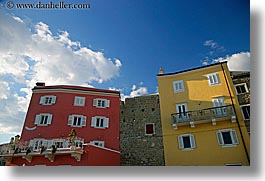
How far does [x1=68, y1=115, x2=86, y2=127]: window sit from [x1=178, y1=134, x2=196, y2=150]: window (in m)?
1.47

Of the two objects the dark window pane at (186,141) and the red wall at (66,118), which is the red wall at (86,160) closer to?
the red wall at (66,118)

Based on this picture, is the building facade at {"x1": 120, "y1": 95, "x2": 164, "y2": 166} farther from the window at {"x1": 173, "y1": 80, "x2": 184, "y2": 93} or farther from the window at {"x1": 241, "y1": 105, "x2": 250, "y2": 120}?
the window at {"x1": 241, "y1": 105, "x2": 250, "y2": 120}

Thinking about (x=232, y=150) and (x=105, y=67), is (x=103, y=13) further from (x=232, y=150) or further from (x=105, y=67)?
(x=232, y=150)

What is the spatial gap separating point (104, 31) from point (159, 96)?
130 cm

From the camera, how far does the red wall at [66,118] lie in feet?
12.1

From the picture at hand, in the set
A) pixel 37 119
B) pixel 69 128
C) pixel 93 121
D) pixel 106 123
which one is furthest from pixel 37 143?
pixel 106 123

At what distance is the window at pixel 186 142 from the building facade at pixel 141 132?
28 centimetres

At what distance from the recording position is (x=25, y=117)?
367 centimetres

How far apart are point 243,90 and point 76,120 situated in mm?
2499

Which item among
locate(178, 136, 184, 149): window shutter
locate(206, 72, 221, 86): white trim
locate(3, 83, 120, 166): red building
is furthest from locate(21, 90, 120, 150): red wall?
locate(206, 72, 221, 86): white trim

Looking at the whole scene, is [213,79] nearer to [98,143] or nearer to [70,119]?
[98,143]

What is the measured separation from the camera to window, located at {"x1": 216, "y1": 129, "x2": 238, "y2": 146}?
3.45 m

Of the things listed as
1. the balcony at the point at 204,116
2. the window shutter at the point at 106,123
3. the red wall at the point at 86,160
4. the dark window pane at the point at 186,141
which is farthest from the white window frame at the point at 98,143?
the dark window pane at the point at 186,141

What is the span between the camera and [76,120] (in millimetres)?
3881
